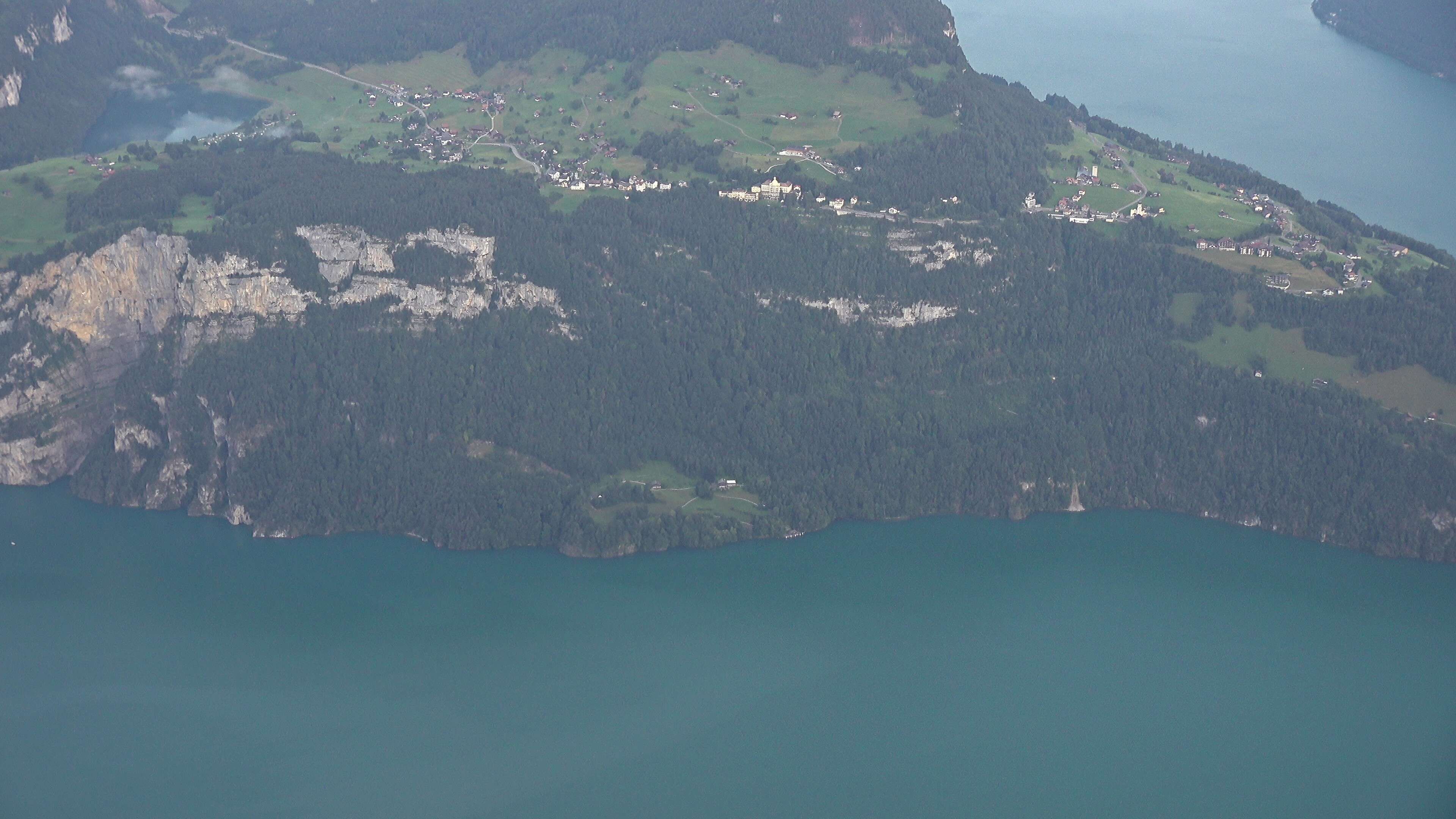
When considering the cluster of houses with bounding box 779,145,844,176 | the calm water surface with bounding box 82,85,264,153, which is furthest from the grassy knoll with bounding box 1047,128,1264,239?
the calm water surface with bounding box 82,85,264,153

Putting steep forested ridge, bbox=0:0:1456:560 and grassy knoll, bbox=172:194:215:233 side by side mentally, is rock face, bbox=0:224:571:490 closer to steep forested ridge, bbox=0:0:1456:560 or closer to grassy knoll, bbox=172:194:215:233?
steep forested ridge, bbox=0:0:1456:560

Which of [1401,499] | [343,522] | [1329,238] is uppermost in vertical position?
[1329,238]

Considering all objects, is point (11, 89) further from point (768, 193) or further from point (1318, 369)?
point (1318, 369)

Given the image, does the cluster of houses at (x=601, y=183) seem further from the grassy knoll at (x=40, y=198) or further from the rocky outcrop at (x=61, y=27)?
the rocky outcrop at (x=61, y=27)

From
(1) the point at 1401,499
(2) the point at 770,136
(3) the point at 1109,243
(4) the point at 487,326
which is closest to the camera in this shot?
(1) the point at 1401,499

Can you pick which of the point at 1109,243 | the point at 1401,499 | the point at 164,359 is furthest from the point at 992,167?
the point at 164,359

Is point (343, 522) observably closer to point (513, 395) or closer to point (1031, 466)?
point (513, 395)

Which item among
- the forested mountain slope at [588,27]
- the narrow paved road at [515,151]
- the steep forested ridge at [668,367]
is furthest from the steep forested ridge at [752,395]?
the forested mountain slope at [588,27]

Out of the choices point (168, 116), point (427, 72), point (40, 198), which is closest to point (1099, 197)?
point (427, 72)
